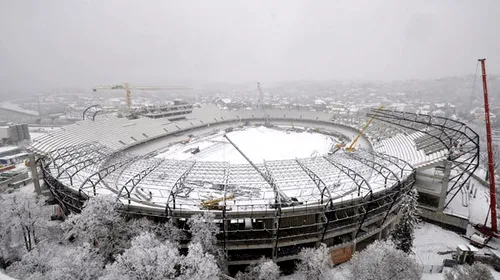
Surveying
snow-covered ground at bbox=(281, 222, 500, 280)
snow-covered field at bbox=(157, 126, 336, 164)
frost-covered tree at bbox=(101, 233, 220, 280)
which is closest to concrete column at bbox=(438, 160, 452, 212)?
snow-covered ground at bbox=(281, 222, 500, 280)

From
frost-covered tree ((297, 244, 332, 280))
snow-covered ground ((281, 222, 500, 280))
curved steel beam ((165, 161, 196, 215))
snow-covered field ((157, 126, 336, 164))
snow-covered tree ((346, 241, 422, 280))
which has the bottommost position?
snow-covered ground ((281, 222, 500, 280))

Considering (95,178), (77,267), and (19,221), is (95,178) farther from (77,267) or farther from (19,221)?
(77,267)

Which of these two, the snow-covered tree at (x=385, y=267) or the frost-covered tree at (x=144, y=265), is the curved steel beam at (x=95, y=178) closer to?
the frost-covered tree at (x=144, y=265)

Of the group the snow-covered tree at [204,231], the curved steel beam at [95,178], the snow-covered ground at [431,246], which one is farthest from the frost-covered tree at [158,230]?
the snow-covered ground at [431,246]

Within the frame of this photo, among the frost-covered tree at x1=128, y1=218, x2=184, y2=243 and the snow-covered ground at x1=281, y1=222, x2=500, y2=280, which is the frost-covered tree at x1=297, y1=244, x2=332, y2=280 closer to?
the snow-covered ground at x1=281, y1=222, x2=500, y2=280

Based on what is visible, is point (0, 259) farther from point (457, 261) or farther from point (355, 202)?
point (457, 261)

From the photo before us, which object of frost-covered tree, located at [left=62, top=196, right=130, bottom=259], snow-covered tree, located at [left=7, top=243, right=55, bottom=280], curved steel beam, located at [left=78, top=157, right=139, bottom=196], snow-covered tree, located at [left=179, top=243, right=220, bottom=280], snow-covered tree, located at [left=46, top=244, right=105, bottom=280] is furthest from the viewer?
curved steel beam, located at [left=78, top=157, right=139, bottom=196]

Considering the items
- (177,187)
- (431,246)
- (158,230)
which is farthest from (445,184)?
(158,230)
